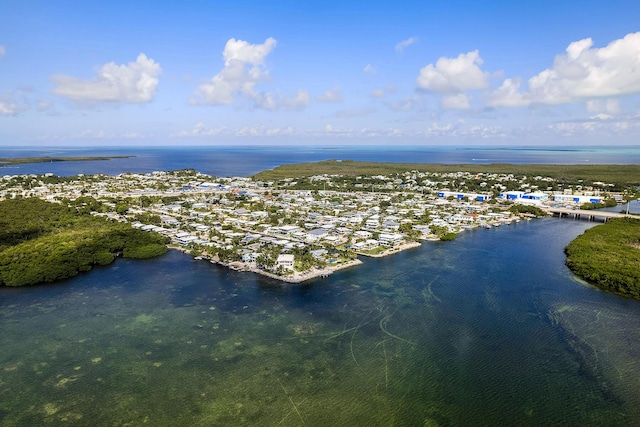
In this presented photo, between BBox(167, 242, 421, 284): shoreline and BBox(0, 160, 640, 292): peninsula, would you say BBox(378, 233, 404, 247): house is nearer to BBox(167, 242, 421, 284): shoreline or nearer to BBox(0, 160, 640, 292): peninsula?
BBox(0, 160, 640, 292): peninsula

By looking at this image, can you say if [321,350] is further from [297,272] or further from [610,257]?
[610,257]

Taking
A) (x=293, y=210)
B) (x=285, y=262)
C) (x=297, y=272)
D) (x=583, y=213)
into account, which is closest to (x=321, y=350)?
(x=297, y=272)

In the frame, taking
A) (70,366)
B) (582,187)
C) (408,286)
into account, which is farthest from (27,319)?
(582,187)

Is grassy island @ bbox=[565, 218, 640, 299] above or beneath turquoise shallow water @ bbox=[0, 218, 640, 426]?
above

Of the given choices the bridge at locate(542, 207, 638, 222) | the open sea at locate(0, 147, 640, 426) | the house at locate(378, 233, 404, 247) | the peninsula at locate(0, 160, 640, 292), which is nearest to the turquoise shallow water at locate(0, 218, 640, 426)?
the open sea at locate(0, 147, 640, 426)

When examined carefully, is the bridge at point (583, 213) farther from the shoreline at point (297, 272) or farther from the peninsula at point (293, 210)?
the shoreline at point (297, 272)
